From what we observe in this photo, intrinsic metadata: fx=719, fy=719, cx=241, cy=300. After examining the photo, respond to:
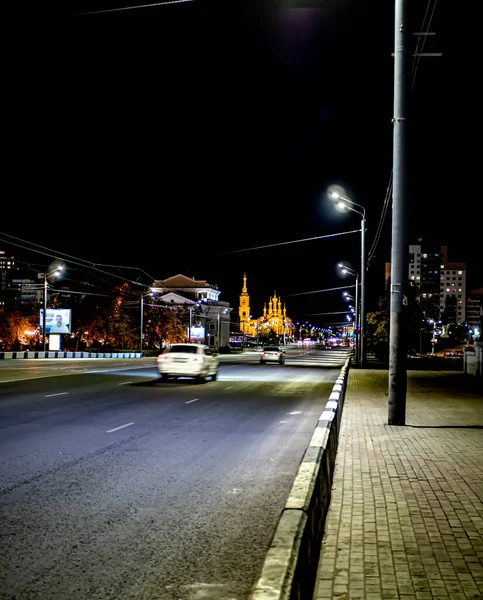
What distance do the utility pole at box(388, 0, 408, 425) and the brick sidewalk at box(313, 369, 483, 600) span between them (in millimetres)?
794

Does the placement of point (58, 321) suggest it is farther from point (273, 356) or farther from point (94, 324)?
point (273, 356)

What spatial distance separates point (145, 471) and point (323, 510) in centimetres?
335

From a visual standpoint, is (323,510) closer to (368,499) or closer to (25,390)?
(368,499)

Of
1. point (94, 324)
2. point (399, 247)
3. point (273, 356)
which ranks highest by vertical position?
point (399, 247)

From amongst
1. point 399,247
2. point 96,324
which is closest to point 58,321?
point 96,324

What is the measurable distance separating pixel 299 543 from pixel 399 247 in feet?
34.0

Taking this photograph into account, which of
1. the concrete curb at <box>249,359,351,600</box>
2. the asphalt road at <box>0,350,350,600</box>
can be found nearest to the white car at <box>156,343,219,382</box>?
the asphalt road at <box>0,350,350,600</box>

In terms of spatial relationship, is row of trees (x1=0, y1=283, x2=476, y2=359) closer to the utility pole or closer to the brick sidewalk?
the utility pole

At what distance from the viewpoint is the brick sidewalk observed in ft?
15.8

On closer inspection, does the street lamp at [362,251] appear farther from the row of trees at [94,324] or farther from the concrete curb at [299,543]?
the row of trees at [94,324]

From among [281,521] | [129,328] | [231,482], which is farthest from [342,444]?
[129,328]

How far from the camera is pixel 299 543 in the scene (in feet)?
13.9

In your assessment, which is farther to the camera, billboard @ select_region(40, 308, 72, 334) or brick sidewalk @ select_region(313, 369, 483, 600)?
billboard @ select_region(40, 308, 72, 334)

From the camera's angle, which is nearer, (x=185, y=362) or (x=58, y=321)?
(x=185, y=362)
